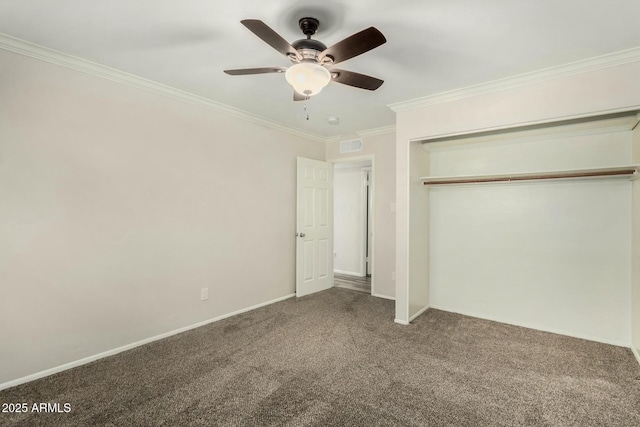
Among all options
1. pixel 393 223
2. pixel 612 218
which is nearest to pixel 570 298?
pixel 612 218

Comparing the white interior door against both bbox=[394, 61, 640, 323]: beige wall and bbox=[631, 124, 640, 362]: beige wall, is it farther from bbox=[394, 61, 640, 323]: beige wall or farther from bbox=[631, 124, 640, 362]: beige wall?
bbox=[631, 124, 640, 362]: beige wall

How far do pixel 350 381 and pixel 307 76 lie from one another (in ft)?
7.12


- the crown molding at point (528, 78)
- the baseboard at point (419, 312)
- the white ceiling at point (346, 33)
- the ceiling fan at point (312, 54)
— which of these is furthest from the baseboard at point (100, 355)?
the crown molding at point (528, 78)

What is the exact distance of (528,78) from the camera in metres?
2.76

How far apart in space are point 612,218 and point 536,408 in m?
2.09

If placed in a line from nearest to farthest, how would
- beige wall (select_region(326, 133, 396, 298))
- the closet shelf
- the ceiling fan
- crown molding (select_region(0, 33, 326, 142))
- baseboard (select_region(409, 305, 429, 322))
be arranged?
the ceiling fan → crown molding (select_region(0, 33, 326, 142)) → the closet shelf → baseboard (select_region(409, 305, 429, 322)) → beige wall (select_region(326, 133, 396, 298))

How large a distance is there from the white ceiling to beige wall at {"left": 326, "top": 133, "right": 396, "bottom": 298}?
5.15 feet

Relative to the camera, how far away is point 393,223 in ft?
14.7

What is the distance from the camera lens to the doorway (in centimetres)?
614

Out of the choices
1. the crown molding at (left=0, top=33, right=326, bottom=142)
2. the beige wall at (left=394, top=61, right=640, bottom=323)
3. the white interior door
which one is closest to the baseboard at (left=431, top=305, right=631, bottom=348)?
the beige wall at (left=394, top=61, right=640, bottom=323)

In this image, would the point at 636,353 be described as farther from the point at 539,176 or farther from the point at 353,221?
the point at 353,221

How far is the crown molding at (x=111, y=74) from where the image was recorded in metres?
2.27

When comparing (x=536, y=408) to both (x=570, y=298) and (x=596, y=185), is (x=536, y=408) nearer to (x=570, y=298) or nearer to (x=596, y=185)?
(x=570, y=298)

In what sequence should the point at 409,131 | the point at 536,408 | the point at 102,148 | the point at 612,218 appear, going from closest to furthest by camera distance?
the point at 536,408 → the point at 102,148 → the point at 612,218 → the point at 409,131
